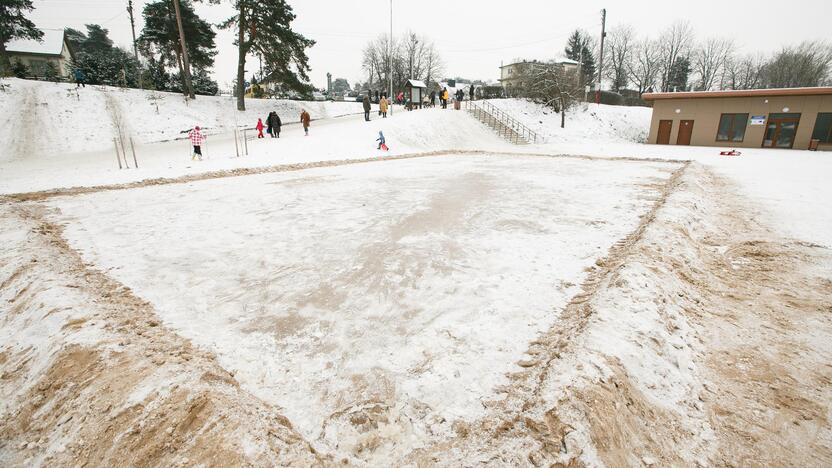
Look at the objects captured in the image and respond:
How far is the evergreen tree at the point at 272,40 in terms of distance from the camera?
29.0m

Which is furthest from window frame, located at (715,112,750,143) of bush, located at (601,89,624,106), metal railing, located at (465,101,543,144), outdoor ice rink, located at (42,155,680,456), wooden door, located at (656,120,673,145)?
bush, located at (601,89,624,106)

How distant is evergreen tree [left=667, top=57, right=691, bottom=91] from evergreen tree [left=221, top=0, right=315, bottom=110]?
212 ft

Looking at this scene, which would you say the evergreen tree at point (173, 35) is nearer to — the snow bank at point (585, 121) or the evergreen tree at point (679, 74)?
the snow bank at point (585, 121)

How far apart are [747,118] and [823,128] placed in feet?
12.7

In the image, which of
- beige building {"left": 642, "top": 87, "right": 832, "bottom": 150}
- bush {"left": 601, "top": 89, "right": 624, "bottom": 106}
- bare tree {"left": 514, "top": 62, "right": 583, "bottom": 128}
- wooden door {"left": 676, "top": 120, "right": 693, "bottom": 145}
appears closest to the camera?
beige building {"left": 642, "top": 87, "right": 832, "bottom": 150}

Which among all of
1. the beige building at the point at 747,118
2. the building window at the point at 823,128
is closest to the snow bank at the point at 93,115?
the beige building at the point at 747,118

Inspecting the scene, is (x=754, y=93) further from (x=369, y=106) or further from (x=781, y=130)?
(x=369, y=106)

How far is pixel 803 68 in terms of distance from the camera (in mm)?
48000

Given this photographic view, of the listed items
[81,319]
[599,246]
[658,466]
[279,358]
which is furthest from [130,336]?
[599,246]

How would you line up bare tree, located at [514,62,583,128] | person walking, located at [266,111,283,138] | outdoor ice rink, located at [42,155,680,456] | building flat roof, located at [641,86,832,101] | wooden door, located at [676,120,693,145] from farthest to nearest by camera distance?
1. bare tree, located at [514,62,583,128]
2. wooden door, located at [676,120,693,145]
3. building flat roof, located at [641,86,832,101]
4. person walking, located at [266,111,283,138]
5. outdoor ice rink, located at [42,155,680,456]

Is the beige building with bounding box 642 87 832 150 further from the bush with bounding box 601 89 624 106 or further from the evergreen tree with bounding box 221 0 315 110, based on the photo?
the evergreen tree with bounding box 221 0 315 110

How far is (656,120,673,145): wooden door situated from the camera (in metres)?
28.6

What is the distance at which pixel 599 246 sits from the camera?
20.2ft

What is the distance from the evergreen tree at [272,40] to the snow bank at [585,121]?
19085 millimetres
